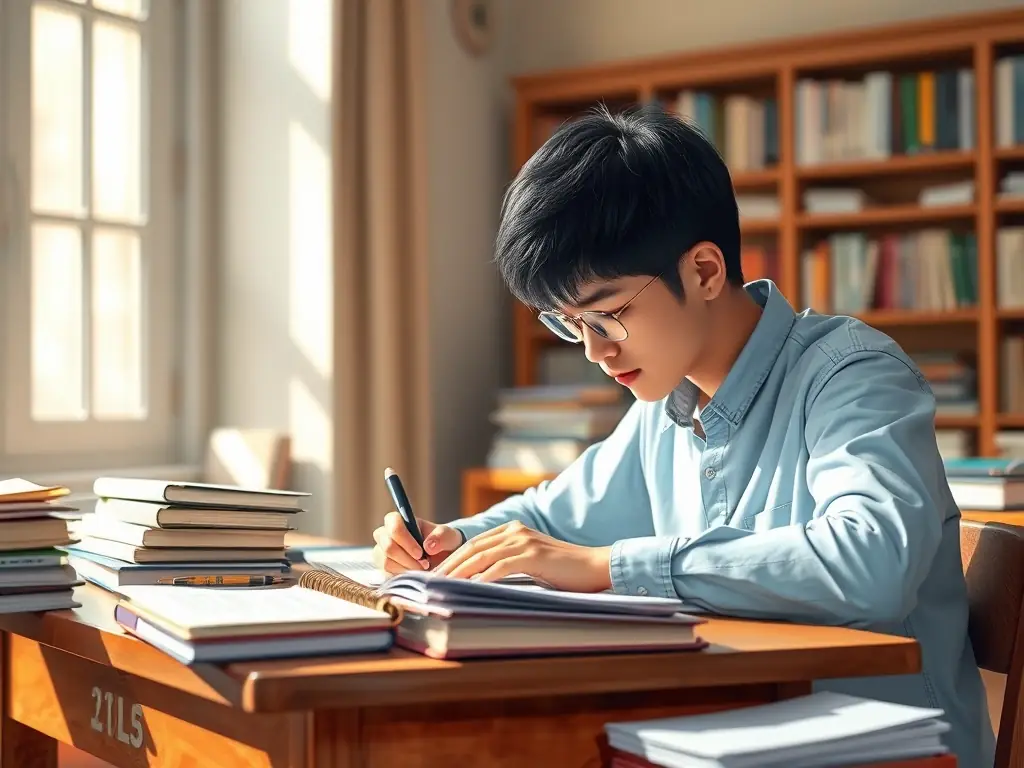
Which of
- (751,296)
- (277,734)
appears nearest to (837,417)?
(751,296)

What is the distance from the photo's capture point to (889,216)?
350cm

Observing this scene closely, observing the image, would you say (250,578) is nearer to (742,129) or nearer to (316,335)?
(316,335)

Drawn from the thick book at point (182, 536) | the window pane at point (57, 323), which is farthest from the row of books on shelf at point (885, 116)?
the thick book at point (182, 536)

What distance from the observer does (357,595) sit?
99cm

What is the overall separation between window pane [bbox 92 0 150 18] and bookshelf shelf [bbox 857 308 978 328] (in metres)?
2.22

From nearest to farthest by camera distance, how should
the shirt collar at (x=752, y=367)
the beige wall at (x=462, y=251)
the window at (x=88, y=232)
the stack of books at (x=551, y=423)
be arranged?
the shirt collar at (x=752, y=367), the window at (x=88, y=232), the stack of books at (x=551, y=423), the beige wall at (x=462, y=251)

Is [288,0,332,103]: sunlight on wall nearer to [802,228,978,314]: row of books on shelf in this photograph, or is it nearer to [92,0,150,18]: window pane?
[92,0,150,18]: window pane

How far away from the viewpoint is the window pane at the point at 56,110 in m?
3.04

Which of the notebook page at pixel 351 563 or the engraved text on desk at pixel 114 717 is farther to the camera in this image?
the notebook page at pixel 351 563

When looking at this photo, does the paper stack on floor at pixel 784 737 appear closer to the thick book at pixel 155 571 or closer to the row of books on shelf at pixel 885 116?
the thick book at pixel 155 571

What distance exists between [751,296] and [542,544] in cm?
55

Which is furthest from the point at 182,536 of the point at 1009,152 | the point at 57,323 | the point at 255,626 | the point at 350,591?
the point at 1009,152

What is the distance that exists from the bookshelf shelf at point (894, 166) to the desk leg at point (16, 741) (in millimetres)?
2833

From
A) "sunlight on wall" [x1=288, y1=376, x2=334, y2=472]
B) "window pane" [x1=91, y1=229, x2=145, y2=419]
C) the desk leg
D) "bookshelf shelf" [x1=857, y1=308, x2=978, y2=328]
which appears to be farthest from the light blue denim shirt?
"bookshelf shelf" [x1=857, y1=308, x2=978, y2=328]
